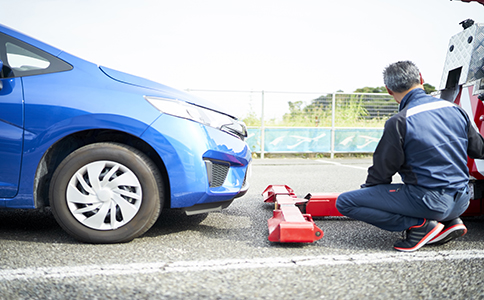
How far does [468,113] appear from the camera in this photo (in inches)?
115

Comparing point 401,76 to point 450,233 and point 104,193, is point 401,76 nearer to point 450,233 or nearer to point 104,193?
point 450,233

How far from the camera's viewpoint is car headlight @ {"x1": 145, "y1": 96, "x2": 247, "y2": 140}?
243 cm

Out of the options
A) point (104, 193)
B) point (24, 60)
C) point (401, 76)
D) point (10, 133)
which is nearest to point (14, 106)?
point (10, 133)

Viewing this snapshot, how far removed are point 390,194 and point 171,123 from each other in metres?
1.51

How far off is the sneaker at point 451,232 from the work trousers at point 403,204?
0.05 meters

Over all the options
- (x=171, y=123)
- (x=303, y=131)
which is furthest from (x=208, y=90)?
(x=171, y=123)

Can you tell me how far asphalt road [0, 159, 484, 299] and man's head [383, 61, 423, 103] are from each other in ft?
3.50

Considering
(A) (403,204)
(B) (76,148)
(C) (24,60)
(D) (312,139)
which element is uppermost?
(C) (24,60)

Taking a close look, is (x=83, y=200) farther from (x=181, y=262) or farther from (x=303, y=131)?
(x=303, y=131)

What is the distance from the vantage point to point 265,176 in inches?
264

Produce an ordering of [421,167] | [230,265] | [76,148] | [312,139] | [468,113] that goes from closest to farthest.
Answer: [230,265] → [421,167] → [76,148] → [468,113] → [312,139]

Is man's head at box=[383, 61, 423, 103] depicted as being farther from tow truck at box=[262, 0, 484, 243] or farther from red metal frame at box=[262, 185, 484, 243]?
red metal frame at box=[262, 185, 484, 243]

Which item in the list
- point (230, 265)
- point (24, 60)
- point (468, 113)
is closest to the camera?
A: point (230, 265)

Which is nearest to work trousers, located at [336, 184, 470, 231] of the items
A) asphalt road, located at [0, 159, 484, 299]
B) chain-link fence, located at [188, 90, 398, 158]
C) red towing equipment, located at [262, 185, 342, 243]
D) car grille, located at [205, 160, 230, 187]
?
asphalt road, located at [0, 159, 484, 299]
